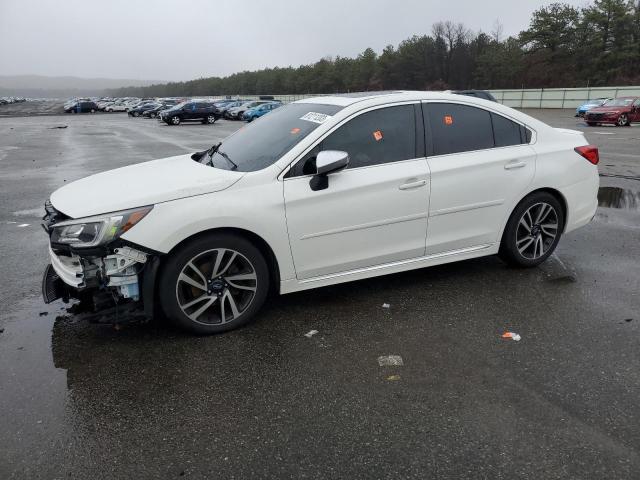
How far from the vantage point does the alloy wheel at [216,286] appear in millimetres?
3797

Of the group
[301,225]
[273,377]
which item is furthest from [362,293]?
[273,377]

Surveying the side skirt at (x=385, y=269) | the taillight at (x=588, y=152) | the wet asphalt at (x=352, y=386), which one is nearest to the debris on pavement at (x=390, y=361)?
the wet asphalt at (x=352, y=386)

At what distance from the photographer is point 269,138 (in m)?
4.54

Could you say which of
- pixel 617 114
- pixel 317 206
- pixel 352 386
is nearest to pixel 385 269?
pixel 317 206

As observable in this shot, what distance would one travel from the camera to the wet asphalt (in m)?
2.62

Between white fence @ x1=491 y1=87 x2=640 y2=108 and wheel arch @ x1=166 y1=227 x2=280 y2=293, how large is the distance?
49432mm

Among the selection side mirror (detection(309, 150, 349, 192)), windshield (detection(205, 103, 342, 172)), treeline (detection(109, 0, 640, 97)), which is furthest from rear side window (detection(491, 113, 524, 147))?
treeline (detection(109, 0, 640, 97))

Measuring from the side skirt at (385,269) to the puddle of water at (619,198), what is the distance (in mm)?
4248

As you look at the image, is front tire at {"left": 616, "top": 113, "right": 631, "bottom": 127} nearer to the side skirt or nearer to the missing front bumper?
the side skirt

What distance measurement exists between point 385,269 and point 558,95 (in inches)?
2060

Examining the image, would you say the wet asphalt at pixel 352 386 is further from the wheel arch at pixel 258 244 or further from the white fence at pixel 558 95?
the white fence at pixel 558 95

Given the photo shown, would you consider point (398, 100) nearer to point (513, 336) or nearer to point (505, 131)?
point (505, 131)

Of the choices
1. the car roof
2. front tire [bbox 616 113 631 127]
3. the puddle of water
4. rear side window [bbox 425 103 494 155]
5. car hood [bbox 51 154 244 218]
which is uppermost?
the car roof

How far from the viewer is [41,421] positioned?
2.95m
